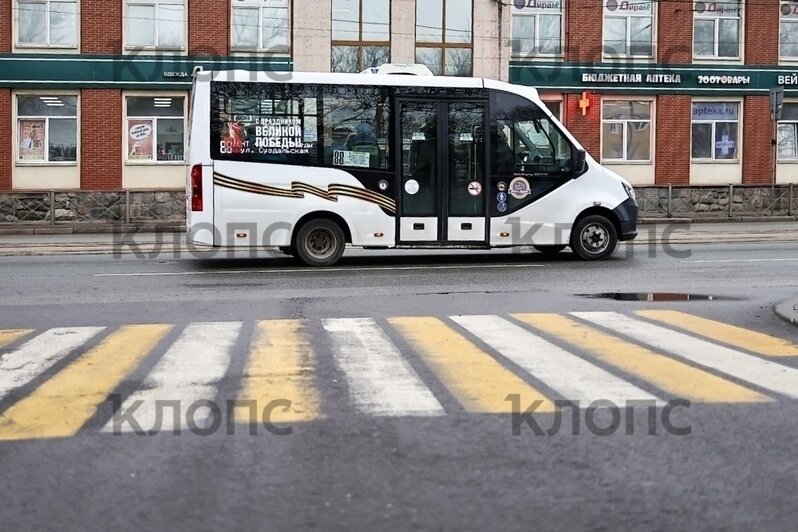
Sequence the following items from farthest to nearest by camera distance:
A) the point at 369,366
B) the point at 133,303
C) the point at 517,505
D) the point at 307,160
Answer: the point at 307,160, the point at 133,303, the point at 369,366, the point at 517,505

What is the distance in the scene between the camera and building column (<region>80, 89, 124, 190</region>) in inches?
1189

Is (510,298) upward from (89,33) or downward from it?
downward

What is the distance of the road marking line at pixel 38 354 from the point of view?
702 centimetres

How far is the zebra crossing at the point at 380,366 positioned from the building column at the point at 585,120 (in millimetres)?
23237

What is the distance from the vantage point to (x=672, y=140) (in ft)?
109

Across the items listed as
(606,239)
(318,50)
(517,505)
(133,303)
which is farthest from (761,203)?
(517,505)

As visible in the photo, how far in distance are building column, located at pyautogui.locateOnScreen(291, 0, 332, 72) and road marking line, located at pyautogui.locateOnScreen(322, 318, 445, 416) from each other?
22.9 metres

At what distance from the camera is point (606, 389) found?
21.2 ft

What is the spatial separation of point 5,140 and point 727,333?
85.8ft

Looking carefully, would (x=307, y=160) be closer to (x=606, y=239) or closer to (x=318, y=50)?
(x=606, y=239)

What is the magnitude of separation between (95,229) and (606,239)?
15826 millimetres

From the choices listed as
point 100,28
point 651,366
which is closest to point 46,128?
point 100,28

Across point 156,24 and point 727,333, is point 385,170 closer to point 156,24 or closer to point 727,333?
point 727,333

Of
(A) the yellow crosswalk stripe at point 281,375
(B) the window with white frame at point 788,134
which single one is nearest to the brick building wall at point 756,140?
(B) the window with white frame at point 788,134
